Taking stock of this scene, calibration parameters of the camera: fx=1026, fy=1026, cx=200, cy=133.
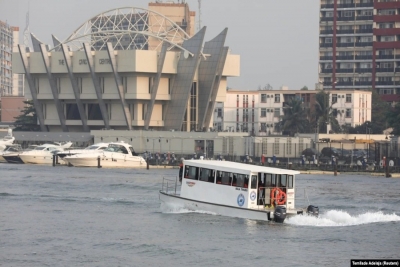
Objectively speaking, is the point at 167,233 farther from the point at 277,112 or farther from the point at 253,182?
the point at 277,112

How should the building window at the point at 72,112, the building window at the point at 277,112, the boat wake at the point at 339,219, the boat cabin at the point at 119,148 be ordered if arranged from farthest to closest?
the building window at the point at 277,112
the building window at the point at 72,112
the boat cabin at the point at 119,148
the boat wake at the point at 339,219

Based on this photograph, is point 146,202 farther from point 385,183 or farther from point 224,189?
point 385,183

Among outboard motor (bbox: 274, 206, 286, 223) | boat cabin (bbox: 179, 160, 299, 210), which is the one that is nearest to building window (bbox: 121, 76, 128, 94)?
boat cabin (bbox: 179, 160, 299, 210)

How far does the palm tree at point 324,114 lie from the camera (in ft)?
510

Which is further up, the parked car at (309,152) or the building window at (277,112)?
the building window at (277,112)

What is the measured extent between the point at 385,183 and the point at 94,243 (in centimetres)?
4640

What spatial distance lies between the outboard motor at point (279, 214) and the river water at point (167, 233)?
0.98 feet

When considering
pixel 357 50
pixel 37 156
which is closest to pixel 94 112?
pixel 37 156

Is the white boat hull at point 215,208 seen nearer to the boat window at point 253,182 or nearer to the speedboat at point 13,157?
the boat window at point 253,182

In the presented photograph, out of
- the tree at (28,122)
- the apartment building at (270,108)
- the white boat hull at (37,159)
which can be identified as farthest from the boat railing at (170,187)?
the apartment building at (270,108)

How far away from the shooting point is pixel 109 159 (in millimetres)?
103125

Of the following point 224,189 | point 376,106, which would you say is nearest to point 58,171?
point 224,189

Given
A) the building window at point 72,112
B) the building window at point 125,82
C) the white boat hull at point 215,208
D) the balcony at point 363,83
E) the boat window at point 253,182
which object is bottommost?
the white boat hull at point 215,208

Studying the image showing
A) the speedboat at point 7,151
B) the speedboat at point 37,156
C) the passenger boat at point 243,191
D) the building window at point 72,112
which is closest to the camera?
the passenger boat at point 243,191
